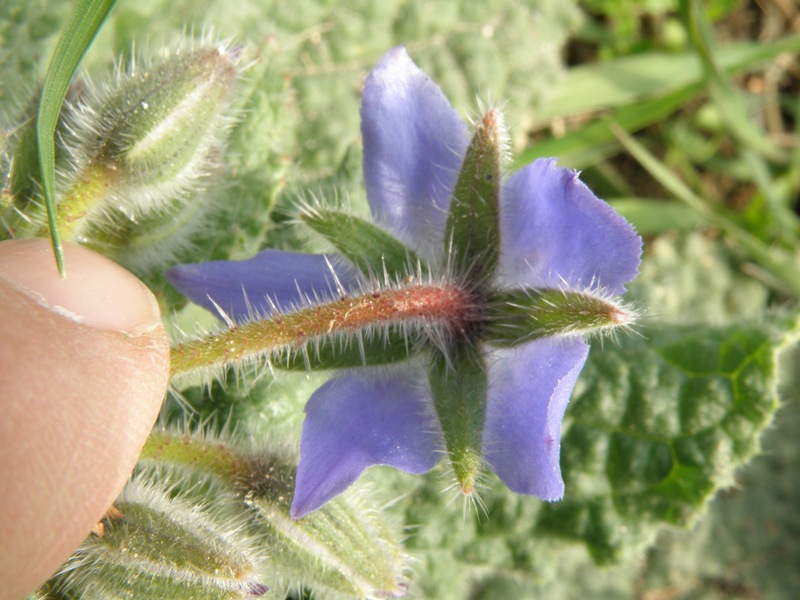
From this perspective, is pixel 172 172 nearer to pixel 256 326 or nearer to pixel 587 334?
pixel 256 326

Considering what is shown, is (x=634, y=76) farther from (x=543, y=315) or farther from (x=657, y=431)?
(x=543, y=315)

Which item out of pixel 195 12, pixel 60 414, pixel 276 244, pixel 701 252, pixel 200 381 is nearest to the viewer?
pixel 60 414

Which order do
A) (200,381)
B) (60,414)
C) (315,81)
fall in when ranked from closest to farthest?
(60,414), (200,381), (315,81)

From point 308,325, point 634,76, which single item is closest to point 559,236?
point 308,325

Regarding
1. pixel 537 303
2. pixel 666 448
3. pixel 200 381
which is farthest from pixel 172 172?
pixel 666 448

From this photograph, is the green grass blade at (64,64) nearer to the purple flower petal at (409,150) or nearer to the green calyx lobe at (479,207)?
the purple flower petal at (409,150)
